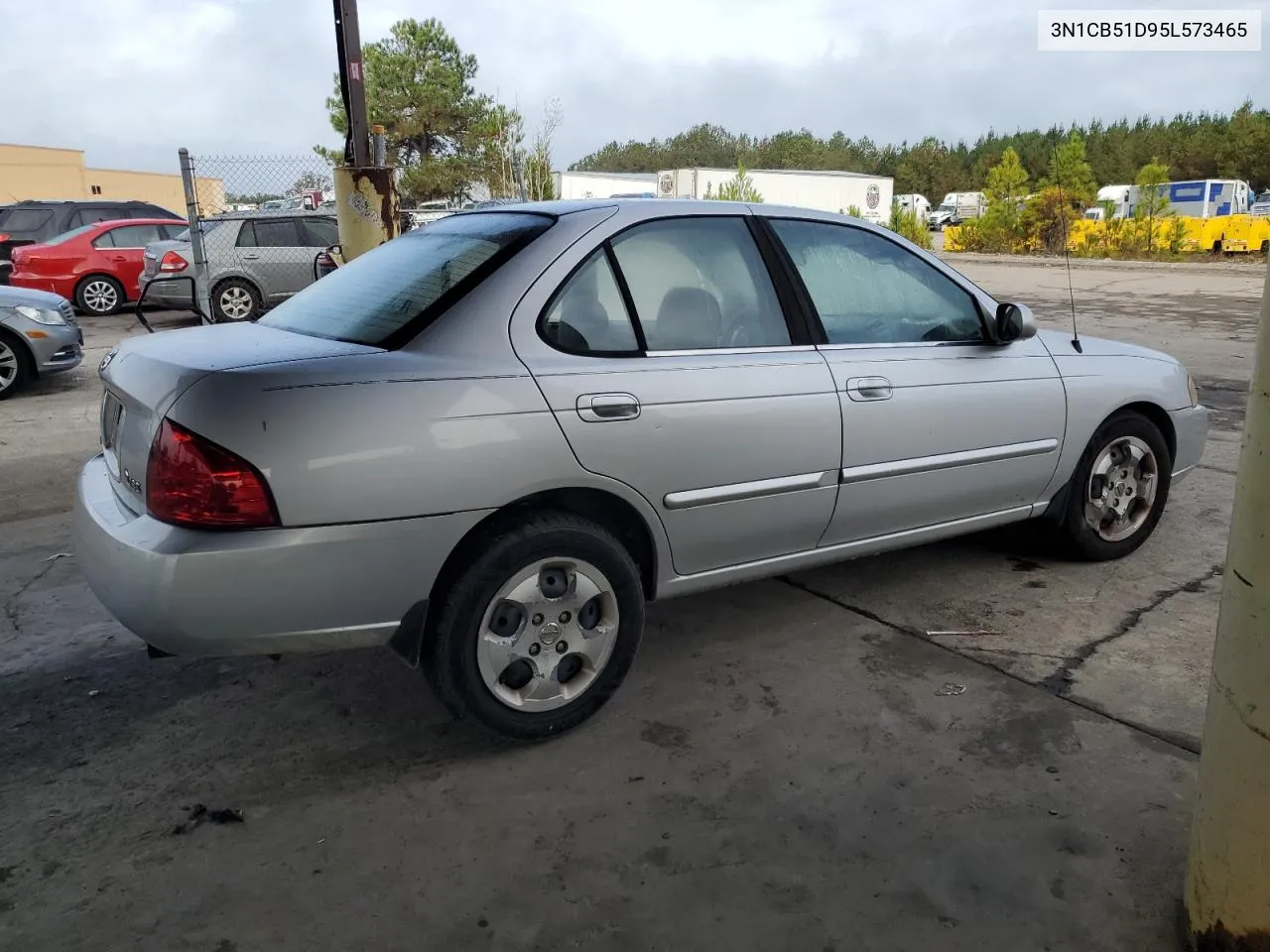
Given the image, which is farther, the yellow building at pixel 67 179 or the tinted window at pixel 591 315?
the yellow building at pixel 67 179

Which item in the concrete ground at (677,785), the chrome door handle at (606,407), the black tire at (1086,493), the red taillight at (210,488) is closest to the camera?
the concrete ground at (677,785)

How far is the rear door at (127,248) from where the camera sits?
14648 millimetres

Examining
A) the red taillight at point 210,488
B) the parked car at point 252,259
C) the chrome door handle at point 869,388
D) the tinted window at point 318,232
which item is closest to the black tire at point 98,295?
the parked car at point 252,259

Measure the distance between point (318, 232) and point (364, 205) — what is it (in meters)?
5.55

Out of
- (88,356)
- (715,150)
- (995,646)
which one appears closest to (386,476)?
(995,646)

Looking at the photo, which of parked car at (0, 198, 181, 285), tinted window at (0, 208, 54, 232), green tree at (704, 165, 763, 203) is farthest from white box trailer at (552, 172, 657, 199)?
tinted window at (0, 208, 54, 232)

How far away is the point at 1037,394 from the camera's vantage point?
4.02 meters

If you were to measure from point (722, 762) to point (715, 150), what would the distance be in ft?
299

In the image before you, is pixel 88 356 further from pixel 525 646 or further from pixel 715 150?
pixel 715 150

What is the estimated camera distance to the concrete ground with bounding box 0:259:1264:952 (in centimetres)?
229

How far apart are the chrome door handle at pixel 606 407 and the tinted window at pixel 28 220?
16996 mm

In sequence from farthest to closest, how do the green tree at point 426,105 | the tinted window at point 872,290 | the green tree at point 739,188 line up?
the green tree at point 426,105
the green tree at point 739,188
the tinted window at point 872,290

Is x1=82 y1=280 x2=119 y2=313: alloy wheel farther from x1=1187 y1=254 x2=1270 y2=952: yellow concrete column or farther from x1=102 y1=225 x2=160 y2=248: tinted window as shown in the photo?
x1=1187 y1=254 x2=1270 y2=952: yellow concrete column

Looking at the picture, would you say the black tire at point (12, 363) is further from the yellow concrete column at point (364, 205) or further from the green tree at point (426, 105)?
the green tree at point (426, 105)
